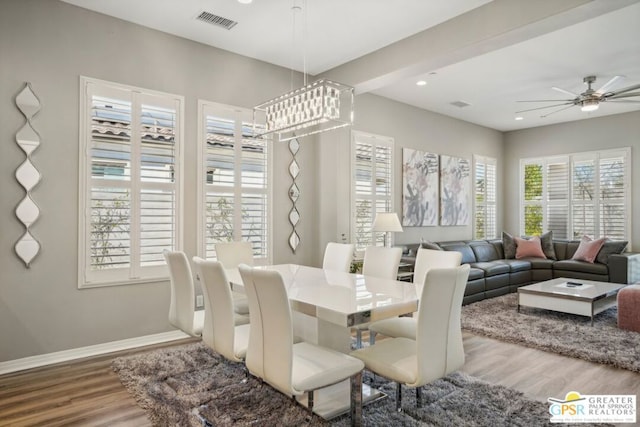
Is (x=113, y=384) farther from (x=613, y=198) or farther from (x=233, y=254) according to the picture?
(x=613, y=198)

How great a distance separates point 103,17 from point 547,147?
Answer: 767 centimetres

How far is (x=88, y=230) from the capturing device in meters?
3.60

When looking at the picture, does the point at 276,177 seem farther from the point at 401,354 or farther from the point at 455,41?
the point at 401,354

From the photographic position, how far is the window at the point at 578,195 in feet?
22.9

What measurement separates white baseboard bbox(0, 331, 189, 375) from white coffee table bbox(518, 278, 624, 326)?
4.02m

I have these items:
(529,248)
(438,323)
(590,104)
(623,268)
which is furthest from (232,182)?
(623,268)

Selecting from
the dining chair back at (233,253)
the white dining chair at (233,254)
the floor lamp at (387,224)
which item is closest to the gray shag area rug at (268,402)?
the white dining chair at (233,254)

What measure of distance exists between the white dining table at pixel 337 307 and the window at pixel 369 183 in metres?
2.44

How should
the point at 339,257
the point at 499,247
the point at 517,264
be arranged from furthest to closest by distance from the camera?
A: 1. the point at 499,247
2. the point at 517,264
3. the point at 339,257

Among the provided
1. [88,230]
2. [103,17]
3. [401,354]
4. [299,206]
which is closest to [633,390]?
[401,354]

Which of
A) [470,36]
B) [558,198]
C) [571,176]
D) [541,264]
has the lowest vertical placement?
[541,264]

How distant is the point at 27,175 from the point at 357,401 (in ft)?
10.2

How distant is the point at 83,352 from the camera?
3553 millimetres

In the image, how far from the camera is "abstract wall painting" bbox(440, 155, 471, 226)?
705 centimetres
